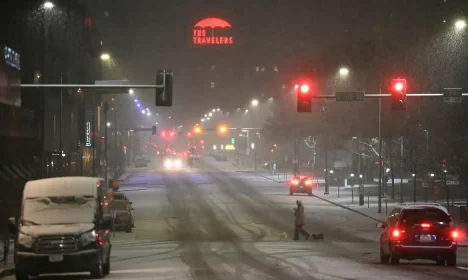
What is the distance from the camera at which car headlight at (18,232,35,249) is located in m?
17.6

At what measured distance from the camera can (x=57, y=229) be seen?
58.4ft

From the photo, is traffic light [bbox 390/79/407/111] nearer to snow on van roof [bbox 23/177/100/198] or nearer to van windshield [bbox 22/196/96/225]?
snow on van roof [bbox 23/177/100/198]

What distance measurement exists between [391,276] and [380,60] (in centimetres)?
5168

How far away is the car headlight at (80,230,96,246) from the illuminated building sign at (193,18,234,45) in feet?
521

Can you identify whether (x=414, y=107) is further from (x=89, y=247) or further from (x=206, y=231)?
(x=89, y=247)

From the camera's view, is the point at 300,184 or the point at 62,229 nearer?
the point at 62,229

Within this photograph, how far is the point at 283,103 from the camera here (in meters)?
104

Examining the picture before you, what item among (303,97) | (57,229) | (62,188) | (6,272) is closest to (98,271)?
(57,229)

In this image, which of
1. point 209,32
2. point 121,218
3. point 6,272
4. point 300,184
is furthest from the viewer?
point 209,32

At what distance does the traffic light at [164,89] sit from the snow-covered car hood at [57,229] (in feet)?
30.9

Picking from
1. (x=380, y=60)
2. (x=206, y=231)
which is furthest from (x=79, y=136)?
(x=206, y=231)

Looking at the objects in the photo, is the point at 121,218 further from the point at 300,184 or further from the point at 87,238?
the point at 300,184

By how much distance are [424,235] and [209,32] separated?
170 meters

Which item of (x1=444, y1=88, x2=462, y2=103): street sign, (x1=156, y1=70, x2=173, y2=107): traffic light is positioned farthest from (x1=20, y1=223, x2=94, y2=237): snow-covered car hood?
(x1=444, y1=88, x2=462, y2=103): street sign
